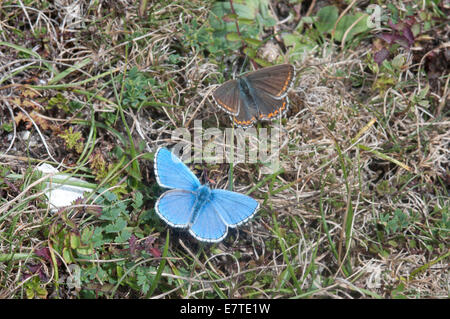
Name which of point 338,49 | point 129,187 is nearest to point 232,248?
point 129,187

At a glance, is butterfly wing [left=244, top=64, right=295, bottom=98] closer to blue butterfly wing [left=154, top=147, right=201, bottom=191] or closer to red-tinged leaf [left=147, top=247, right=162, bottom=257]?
blue butterfly wing [left=154, top=147, right=201, bottom=191]

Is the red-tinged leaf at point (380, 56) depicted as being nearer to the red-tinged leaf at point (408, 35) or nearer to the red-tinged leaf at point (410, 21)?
the red-tinged leaf at point (408, 35)

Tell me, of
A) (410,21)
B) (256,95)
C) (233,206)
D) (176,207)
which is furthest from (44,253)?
(410,21)

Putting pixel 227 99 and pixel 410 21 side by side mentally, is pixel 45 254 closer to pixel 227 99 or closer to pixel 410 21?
pixel 227 99

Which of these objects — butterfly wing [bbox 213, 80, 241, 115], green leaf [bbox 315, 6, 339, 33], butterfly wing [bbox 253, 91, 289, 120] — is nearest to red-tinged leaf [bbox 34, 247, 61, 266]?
butterfly wing [bbox 213, 80, 241, 115]

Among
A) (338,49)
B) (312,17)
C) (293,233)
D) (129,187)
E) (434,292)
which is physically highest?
(312,17)

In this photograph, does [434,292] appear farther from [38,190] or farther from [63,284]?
[38,190]

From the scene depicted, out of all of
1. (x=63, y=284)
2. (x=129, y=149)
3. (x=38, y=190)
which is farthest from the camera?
(x=129, y=149)
